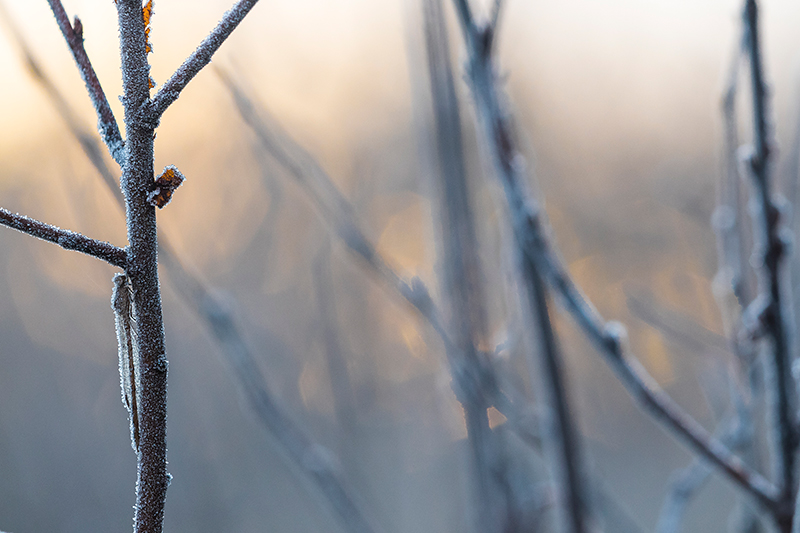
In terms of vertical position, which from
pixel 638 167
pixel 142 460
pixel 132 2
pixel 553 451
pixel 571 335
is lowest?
pixel 571 335

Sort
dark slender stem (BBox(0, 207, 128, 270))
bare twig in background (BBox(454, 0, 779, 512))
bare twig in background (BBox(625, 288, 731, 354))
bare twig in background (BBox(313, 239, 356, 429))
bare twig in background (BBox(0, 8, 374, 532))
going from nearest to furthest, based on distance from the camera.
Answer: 1. dark slender stem (BBox(0, 207, 128, 270))
2. bare twig in background (BBox(454, 0, 779, 512))
3. bare twig in background (BBox(0, 8, 374, 532))
4. bare twig in background (BBox(625, 288, 731, 354))
5. bare twig in background (BBox(313, 239, 356, 429))

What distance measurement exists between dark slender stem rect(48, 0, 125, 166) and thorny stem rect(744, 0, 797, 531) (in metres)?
0.48

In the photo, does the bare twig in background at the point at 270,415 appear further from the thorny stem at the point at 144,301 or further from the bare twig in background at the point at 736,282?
the bare twig in background at the point at 736,282

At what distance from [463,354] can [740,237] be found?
40cm

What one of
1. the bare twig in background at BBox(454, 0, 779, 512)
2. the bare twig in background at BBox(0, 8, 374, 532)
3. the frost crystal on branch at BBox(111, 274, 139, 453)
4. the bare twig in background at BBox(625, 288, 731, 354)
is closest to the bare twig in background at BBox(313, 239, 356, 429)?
the bare twig in background at BBox(0, 8, 374, 532)

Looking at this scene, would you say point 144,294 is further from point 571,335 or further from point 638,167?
point 638,167

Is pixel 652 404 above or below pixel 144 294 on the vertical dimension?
below

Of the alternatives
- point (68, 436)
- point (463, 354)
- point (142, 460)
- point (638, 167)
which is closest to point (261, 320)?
point (68, 436)

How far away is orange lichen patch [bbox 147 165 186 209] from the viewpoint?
0.79 feet

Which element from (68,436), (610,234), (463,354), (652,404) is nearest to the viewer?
(652,404)

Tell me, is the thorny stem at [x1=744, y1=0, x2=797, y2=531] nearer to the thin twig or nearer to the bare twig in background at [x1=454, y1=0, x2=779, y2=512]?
the bare twig in background at [x1=454, y1=0, x2=779, y2=512]

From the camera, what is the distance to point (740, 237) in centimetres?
71

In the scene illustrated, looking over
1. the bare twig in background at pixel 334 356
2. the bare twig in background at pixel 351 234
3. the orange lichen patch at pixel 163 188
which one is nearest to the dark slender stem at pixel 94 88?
the orange lichen patch at pixel 163 188

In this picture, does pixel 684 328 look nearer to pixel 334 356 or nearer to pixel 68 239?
pixel 334 356
